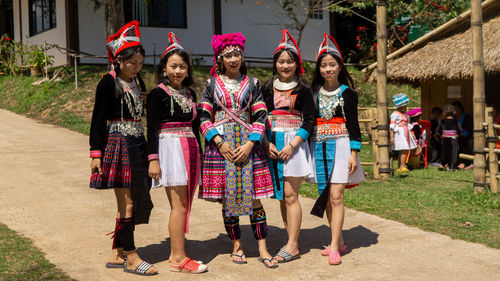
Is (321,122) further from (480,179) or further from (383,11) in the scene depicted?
(383,11)

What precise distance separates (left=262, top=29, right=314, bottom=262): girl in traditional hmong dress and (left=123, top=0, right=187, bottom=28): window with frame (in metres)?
13.7

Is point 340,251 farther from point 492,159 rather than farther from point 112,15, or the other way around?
point 112,15

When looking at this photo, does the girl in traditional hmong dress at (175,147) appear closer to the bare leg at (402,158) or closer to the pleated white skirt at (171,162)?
the pleated white skirt at (171,162)

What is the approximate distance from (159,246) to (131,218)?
0.78 m

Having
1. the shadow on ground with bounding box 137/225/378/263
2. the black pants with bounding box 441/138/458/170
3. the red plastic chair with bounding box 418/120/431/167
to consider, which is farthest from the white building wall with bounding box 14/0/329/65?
the shadow on ground with bounding box 137/225/378/263

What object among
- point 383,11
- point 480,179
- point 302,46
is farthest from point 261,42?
point 480,179

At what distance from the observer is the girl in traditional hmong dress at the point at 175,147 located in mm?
4262

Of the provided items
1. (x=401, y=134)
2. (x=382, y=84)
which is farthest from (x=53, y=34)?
(x=382, y=84)

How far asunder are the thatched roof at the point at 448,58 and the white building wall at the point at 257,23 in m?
7.34

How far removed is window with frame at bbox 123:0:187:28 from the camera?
17.6 m

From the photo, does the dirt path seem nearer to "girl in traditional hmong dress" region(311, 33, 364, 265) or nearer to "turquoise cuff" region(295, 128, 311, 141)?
"girl in traditional hmong dress" region(311, 33, 364, 265)

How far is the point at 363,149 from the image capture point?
12531 mm

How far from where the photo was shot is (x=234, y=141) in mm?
4367

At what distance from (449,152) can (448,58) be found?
6.49ft
